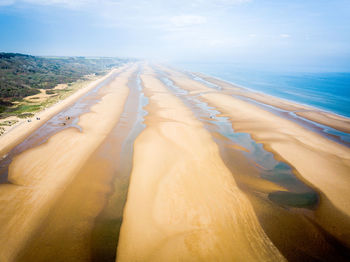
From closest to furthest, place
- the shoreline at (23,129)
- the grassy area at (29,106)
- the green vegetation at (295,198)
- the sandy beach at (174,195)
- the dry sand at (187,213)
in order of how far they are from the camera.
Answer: the dry sand at (187,213) → the sandy beach at (174,195) → the green vegetation at (295,198) → the shoreline at (23,129) → the grassy area at (29,106)

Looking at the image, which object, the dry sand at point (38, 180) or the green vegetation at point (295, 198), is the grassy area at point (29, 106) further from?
the green vegetation at point (295, 198)

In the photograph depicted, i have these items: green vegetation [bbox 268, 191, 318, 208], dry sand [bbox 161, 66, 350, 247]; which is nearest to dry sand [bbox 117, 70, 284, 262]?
green vegetation [bbox 268, 191, 318, 208]

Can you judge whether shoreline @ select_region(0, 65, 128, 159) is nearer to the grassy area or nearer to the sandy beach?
the sandy beach

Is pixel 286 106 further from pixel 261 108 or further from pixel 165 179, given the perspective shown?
pixel 165 179

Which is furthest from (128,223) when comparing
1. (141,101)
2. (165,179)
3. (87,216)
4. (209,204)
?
(141,101)

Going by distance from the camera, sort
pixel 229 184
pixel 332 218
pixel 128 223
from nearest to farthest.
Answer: pixel 128 223 < pixel 332 218 < pixel 229 184

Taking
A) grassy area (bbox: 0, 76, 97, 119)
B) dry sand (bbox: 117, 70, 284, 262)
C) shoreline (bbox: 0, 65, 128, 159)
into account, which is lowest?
dry sand (bbox: 117, 70, 284, 262)

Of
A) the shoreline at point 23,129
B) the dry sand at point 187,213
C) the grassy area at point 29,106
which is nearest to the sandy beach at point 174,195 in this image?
the dry sand at point 187,213
